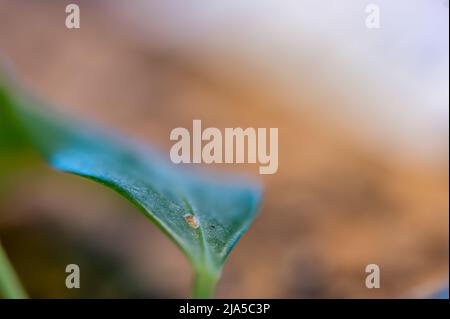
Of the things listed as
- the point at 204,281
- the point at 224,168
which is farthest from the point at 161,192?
the point at 224,168

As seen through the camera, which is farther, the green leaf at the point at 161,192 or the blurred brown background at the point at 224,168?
the blurred brown background at the point at 224,168

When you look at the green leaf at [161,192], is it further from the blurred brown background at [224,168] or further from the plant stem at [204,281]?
the blurred brown background at [224,168]

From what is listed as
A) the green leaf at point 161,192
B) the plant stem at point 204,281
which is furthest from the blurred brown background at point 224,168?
the plant stem at point 204,281

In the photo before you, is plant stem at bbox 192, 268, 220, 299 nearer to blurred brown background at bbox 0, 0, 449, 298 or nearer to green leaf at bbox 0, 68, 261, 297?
green leaf at bbox 0, 68, 261, 297

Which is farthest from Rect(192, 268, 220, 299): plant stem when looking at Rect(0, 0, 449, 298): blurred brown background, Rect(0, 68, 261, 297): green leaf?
Rect(0, 0, 449, 298): blurred brown background
